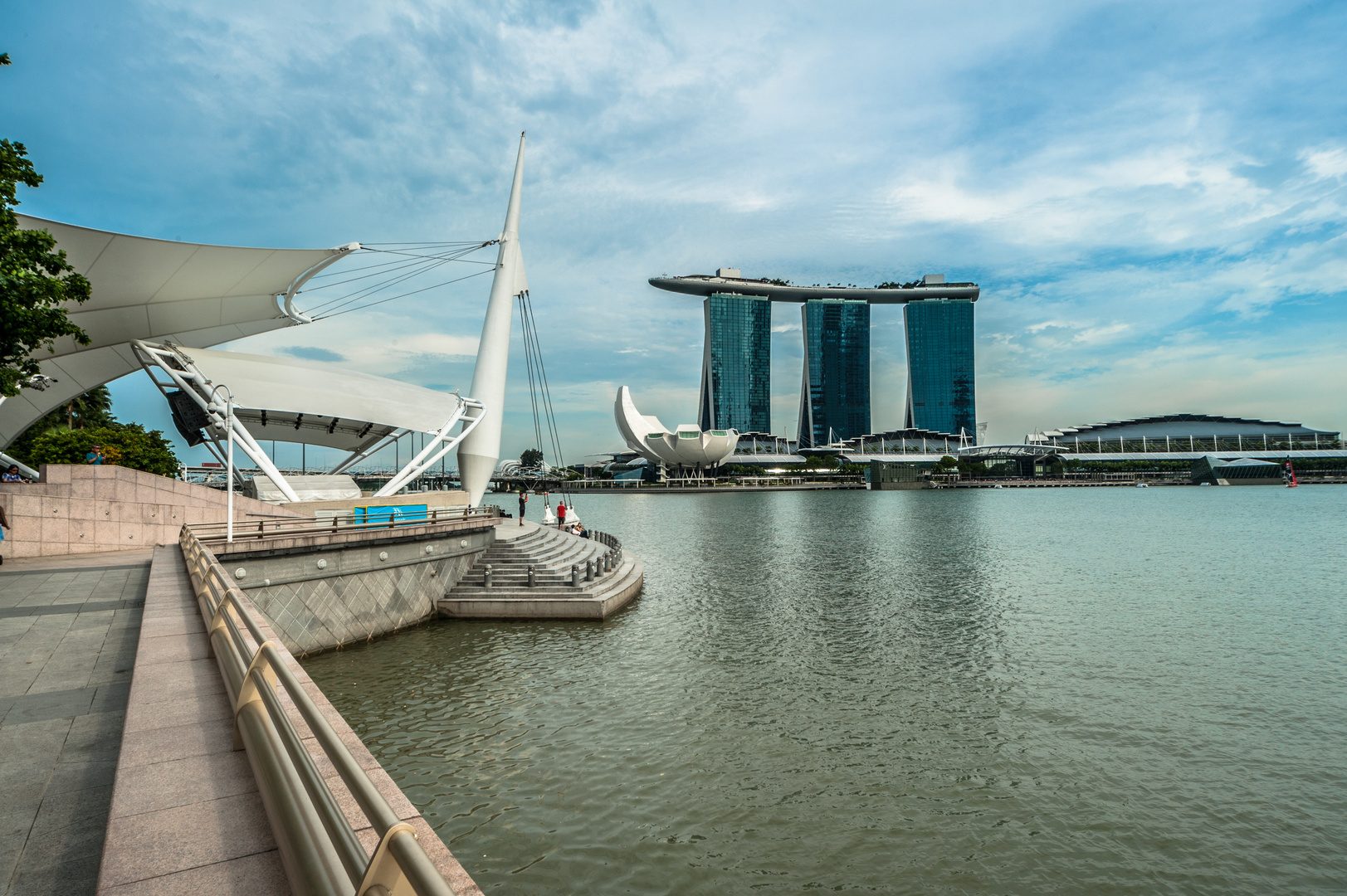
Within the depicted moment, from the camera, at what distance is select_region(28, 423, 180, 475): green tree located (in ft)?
78.4

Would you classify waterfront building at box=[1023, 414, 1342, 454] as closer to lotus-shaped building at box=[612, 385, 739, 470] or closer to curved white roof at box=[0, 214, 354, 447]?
lotus-shaped building at box=[612, 385, 739, 470]

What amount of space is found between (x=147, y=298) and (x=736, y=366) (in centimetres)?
17246

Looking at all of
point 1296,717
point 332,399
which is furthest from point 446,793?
point 332,399

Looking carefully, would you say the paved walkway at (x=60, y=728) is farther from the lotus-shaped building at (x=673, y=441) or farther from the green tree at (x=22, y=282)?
the lotus-shaped building at (x=673, y=441)

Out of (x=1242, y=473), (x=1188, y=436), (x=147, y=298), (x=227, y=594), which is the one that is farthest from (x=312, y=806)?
(x=1188, y=436)

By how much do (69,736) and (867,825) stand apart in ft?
27.3

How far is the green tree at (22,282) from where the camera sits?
1293 centimetres

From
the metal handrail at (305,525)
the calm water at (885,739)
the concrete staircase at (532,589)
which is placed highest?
the metal handrail at (305,525)

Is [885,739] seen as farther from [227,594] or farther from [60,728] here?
[60,728]

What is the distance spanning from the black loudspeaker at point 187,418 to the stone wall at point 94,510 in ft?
6.73

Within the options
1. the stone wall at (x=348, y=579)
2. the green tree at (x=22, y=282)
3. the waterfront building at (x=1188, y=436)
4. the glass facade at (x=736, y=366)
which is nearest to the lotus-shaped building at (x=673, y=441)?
the glass facade at (x=736, y=366)

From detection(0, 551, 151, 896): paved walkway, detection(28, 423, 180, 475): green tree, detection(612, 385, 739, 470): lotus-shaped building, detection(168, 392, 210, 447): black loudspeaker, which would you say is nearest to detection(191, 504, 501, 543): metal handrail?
detection(168, 392, 210, 447): black loudspeaker

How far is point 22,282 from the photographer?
43.4 feet

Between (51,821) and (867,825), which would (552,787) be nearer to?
(867,825)
